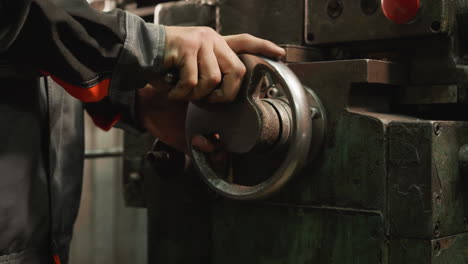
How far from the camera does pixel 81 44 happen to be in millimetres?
949

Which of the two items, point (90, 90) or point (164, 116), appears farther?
point (164, 116)

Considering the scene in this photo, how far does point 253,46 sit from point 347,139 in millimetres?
229

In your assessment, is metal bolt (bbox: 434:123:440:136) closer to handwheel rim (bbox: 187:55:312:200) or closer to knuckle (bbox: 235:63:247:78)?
handwheel rim (bbox: 187:55:312:200)

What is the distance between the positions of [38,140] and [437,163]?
708 millimetres

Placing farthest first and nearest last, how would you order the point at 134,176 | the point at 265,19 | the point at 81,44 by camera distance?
the point at 134,176, the point at 265,19, the point at 81,44

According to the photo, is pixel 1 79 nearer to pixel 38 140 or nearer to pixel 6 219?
pixel 38 140

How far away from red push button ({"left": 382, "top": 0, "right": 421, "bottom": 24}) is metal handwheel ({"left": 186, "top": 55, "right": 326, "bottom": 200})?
0.63 feet

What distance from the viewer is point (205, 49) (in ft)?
3.32

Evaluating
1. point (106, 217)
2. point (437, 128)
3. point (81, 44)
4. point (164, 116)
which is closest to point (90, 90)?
point (81, 44)

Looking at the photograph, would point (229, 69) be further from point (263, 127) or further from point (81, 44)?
point (81, 44)

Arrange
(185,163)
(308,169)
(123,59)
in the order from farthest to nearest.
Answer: (185,163) < (308,169) < (123,59)

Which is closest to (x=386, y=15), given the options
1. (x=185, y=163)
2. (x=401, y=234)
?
(x=401, y=234)

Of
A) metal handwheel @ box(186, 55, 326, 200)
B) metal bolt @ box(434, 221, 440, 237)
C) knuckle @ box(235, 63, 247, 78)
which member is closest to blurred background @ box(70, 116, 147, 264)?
metal handwheel @ box(186, 55, 326, 200)

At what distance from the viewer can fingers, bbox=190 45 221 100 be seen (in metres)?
1.01
